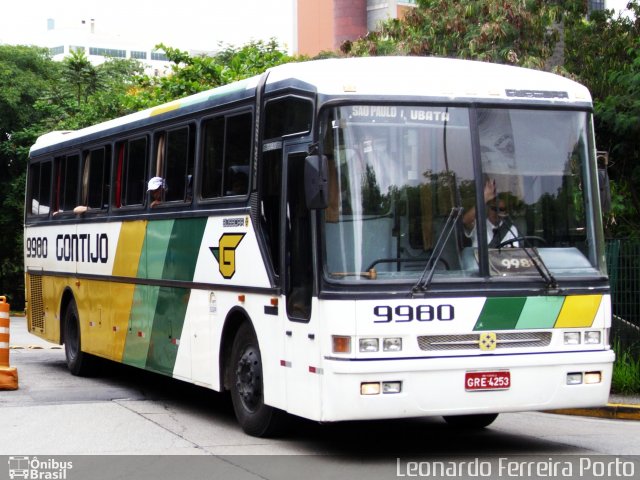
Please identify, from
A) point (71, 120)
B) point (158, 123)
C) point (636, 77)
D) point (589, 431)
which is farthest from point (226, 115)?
point (71, 120)

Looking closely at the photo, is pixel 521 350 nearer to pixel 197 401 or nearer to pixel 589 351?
pixel 589 351

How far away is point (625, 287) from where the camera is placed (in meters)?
14.3

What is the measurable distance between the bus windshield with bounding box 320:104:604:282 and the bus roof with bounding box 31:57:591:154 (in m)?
0.13

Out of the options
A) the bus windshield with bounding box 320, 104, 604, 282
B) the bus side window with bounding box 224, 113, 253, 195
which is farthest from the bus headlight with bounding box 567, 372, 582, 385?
the bus side window with bounding box 224, 113, 253, 195

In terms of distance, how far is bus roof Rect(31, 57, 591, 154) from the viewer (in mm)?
9617

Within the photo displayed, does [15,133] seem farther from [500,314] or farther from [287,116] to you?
[500,314]

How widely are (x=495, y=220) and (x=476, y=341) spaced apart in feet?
3.36

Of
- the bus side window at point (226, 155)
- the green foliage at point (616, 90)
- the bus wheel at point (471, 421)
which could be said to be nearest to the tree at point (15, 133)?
the green foliage at point (616, 90)

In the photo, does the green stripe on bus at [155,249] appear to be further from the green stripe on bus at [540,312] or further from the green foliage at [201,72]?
the green foliage at [201,72]

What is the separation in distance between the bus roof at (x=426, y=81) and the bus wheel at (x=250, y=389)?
239 centimetres

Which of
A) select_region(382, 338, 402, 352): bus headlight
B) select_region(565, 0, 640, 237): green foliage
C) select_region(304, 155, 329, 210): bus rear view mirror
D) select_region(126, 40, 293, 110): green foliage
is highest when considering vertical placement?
select_region(126, 40, 293, 110): green foliage

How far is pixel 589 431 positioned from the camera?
38.3 feet

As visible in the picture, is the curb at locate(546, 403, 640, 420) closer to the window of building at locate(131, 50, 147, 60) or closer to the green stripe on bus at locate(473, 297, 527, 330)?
the green stripe on bus at locate(473, 297, 527, 330)

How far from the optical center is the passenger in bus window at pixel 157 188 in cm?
1322
